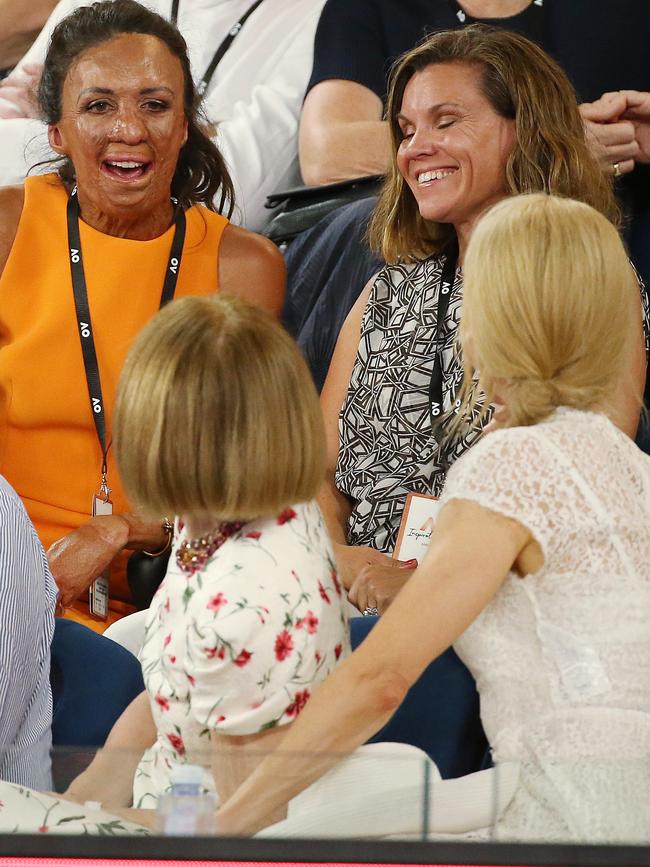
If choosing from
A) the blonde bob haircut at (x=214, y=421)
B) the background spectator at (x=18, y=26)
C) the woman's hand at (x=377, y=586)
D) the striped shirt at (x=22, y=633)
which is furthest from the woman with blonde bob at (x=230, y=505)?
the background spectator at (x=18, y=26)

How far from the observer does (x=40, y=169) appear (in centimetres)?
291

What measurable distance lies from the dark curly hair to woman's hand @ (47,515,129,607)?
0.76 m

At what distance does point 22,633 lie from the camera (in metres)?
1.51

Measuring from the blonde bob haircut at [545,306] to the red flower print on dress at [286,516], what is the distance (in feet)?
0.85

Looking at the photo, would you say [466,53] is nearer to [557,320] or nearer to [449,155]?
[449,155]

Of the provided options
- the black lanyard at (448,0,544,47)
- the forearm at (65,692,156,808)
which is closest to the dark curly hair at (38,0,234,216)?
the black lanyard at (448,0,544,47)

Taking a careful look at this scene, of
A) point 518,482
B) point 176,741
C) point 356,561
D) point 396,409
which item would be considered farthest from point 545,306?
point 396,409

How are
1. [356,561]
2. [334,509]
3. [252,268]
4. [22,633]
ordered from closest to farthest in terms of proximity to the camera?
[22,633] < [356,561] < [334,509] < [252,268]

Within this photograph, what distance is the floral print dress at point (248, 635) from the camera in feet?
4.05

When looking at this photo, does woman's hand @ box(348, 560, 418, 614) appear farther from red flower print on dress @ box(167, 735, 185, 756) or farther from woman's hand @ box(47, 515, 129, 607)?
red flower print on dress @ box(167, 735, 185, 756)

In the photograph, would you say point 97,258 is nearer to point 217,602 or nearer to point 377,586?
point 377,586

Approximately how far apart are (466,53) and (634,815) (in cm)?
172

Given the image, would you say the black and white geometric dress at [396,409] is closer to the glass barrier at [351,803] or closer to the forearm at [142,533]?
the forearm at [142,533]

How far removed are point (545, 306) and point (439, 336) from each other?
1.07 metres
